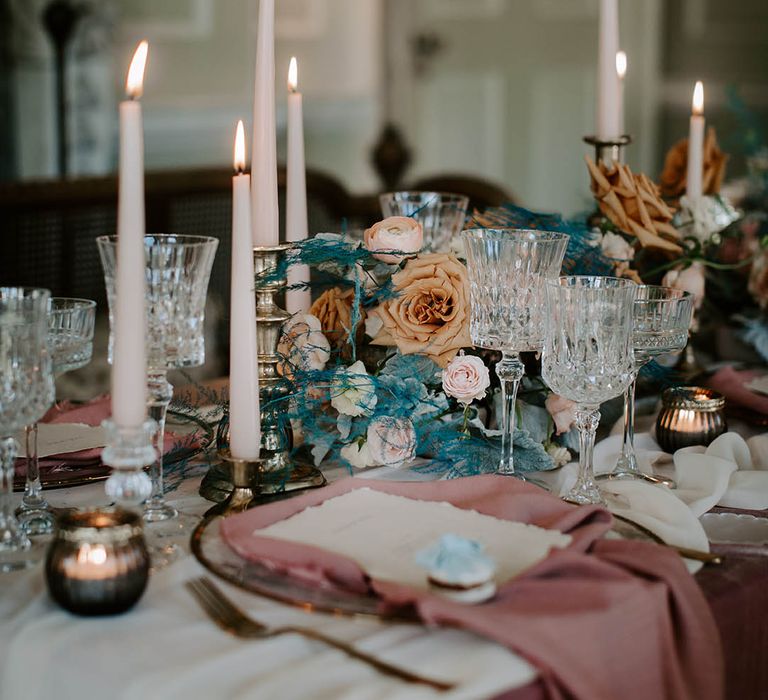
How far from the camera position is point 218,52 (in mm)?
4980

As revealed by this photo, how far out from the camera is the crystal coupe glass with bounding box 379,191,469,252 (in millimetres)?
1688

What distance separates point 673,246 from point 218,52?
3676 millimetres

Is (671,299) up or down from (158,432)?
up

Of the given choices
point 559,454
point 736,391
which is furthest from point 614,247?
point 559,454

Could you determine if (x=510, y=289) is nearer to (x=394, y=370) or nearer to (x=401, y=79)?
(x=394, y=370)

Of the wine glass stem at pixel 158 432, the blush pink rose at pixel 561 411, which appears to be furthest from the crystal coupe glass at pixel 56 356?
the blush pink rose at pixel 561 411

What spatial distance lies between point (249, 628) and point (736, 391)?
97 cm

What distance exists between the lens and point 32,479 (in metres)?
1.16

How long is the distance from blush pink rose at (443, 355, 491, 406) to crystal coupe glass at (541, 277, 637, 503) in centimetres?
8

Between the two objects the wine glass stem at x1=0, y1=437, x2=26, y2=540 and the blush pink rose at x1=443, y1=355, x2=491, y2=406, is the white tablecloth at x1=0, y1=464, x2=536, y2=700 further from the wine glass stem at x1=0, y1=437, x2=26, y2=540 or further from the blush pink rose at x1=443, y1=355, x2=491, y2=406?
the blush pink rose at x1=443, y1=355, x2=491, y2=406

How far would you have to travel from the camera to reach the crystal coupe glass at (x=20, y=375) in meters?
0.98

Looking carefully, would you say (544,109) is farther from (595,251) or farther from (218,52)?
(595,251)

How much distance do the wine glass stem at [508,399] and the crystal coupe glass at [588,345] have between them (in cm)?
6

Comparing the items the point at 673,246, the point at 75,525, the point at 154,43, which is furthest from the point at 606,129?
the point at 154,43
